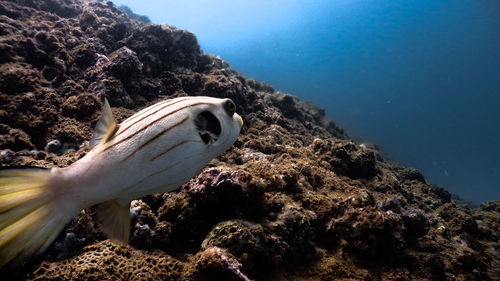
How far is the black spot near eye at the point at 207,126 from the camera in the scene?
58.3 inches

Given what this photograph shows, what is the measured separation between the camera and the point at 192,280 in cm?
234

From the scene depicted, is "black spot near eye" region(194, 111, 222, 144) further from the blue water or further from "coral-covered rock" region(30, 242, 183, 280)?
the blue water

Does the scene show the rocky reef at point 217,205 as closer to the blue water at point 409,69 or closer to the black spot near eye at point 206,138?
the black spot near eye at point 206,138

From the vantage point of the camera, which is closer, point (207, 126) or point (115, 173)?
point (115, 173)

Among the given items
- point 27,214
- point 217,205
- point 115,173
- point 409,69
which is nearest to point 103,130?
point 115,173

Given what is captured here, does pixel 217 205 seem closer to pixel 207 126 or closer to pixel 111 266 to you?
pixel 111 266

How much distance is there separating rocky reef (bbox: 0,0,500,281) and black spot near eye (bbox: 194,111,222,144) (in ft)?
3.29

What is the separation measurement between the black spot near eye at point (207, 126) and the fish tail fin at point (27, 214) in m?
0.80

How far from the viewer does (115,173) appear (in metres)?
1.26

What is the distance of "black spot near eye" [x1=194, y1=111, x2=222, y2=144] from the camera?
1480mm

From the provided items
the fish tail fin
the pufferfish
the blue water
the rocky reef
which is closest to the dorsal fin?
the pufferfish

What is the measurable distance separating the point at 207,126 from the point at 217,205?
5.98 feet

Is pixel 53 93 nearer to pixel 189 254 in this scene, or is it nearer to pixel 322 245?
pixel 189 254

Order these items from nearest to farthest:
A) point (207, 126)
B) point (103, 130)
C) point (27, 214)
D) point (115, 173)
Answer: point (27, 214) < point (115, 173) < point (103, 130) < point (207, 126)
